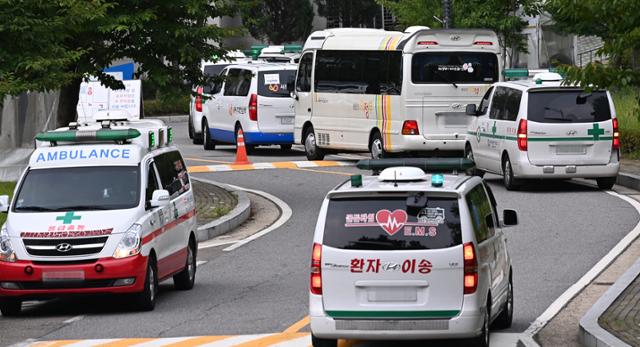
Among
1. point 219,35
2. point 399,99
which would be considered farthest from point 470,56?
point 219,35

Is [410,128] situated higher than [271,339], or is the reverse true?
[410,128]

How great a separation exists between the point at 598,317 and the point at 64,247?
5237 mm

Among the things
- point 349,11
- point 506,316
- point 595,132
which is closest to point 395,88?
point 595,132

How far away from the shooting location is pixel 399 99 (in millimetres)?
30469

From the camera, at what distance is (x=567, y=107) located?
25.8 m

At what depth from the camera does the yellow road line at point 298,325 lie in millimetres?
13617

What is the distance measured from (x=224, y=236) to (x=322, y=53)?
12697 mm

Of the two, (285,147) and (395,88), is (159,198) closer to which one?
(395,88)

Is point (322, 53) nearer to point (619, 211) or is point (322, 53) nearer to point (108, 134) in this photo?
point (619, 211)

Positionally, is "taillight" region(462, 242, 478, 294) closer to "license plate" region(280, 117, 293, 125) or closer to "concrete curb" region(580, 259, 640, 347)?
"concrete curb" region(580, 259, 640, 347)

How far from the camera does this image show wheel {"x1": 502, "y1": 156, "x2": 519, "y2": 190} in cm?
2634

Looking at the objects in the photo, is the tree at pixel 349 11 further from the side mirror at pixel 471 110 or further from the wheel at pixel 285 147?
the side mirror at pixel 471 110

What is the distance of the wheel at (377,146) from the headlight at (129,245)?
53.5ft

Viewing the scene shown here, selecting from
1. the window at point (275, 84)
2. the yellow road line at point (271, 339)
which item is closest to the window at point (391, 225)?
the yellow road line at point (271, 339)
